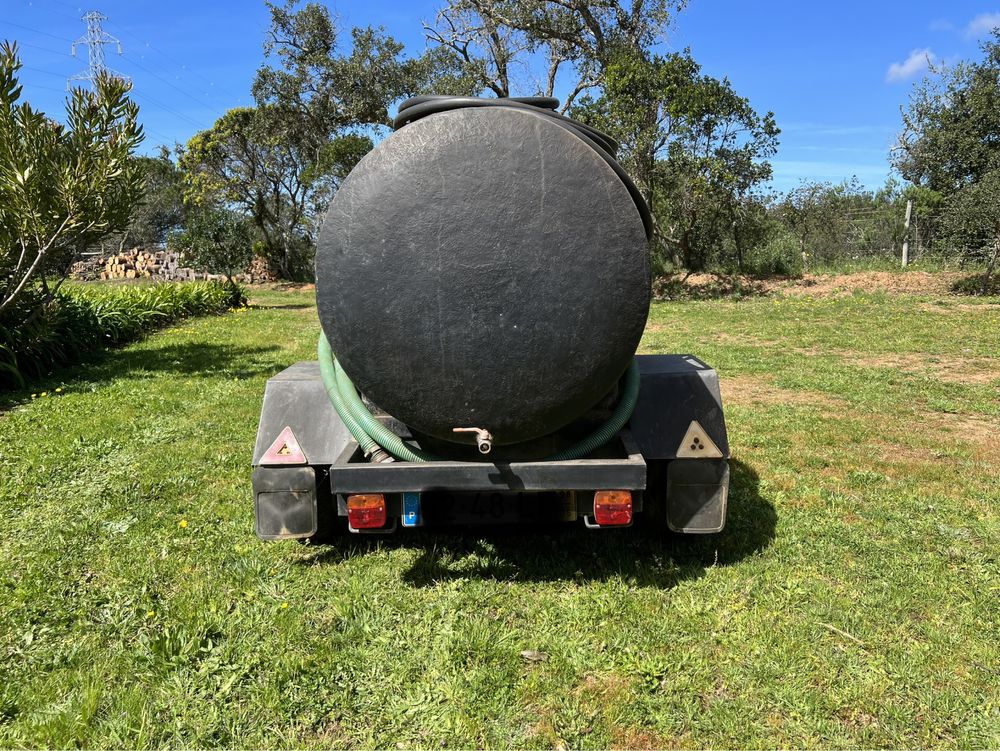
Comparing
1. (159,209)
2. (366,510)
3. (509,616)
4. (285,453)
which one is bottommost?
(509,616)

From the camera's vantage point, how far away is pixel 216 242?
60.2 feet

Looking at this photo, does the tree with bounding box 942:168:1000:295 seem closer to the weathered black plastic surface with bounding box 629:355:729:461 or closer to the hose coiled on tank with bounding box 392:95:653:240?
the weathered black plastic surface with bounding box 629:355:729:461

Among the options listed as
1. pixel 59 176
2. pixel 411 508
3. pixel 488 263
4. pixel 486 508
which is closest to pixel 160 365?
pixel 59 176

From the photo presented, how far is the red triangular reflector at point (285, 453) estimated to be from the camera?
3.06m

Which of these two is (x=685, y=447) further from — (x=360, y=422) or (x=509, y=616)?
(x=360, y=422)

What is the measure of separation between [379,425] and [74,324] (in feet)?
29.0

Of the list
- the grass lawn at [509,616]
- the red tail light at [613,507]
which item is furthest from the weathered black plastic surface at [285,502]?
the red tail light at [613,507]

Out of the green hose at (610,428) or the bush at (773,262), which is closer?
the green hose at (610,428)

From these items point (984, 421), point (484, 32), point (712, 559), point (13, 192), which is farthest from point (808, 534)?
point (484, 32)

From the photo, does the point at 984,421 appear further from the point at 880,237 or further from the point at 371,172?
the point at 880,237

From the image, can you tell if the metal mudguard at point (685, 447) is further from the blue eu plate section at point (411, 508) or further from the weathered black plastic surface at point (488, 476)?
the blue eu plate section at point (411, 508)

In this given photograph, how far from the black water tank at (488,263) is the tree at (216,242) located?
1742 cm

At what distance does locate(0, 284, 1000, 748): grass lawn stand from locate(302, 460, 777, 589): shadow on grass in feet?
0.05

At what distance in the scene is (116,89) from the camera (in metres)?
7.62
